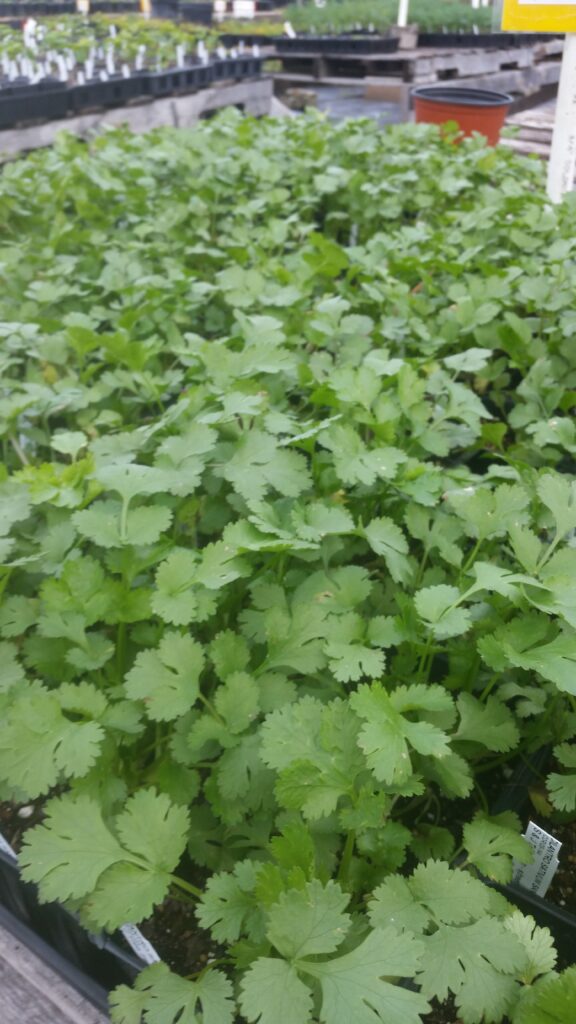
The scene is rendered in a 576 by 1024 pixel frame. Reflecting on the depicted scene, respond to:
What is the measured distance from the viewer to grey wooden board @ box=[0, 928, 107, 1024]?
0.82 meters

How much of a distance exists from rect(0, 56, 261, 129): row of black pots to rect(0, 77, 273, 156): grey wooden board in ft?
0.15

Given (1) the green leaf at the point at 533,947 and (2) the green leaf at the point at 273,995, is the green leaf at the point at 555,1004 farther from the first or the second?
(2) the green leaf at the point at 273,995

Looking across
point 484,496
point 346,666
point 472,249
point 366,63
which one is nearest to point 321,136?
point 472,249

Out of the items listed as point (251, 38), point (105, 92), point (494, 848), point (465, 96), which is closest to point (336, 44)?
point (251, 38)

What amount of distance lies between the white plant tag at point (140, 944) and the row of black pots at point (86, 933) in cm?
2

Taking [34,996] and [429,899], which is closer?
[429,899]

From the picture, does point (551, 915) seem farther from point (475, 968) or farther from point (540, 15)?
point (540, 15)

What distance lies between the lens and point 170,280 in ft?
5.20

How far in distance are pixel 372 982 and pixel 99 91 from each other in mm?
4518

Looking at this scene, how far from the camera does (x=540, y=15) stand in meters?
1.70

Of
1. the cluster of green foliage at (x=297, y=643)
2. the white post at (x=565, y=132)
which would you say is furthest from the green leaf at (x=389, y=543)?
the white post at (x=565, y=132)

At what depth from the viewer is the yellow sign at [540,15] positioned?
169cm

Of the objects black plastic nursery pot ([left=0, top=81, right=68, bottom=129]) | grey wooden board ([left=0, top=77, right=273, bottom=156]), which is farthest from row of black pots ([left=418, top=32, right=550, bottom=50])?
black plastic nursery pot ([left=0, top=81, right=68, bottom=129])

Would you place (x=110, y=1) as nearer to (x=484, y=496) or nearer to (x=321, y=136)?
(x=321, y=136)
